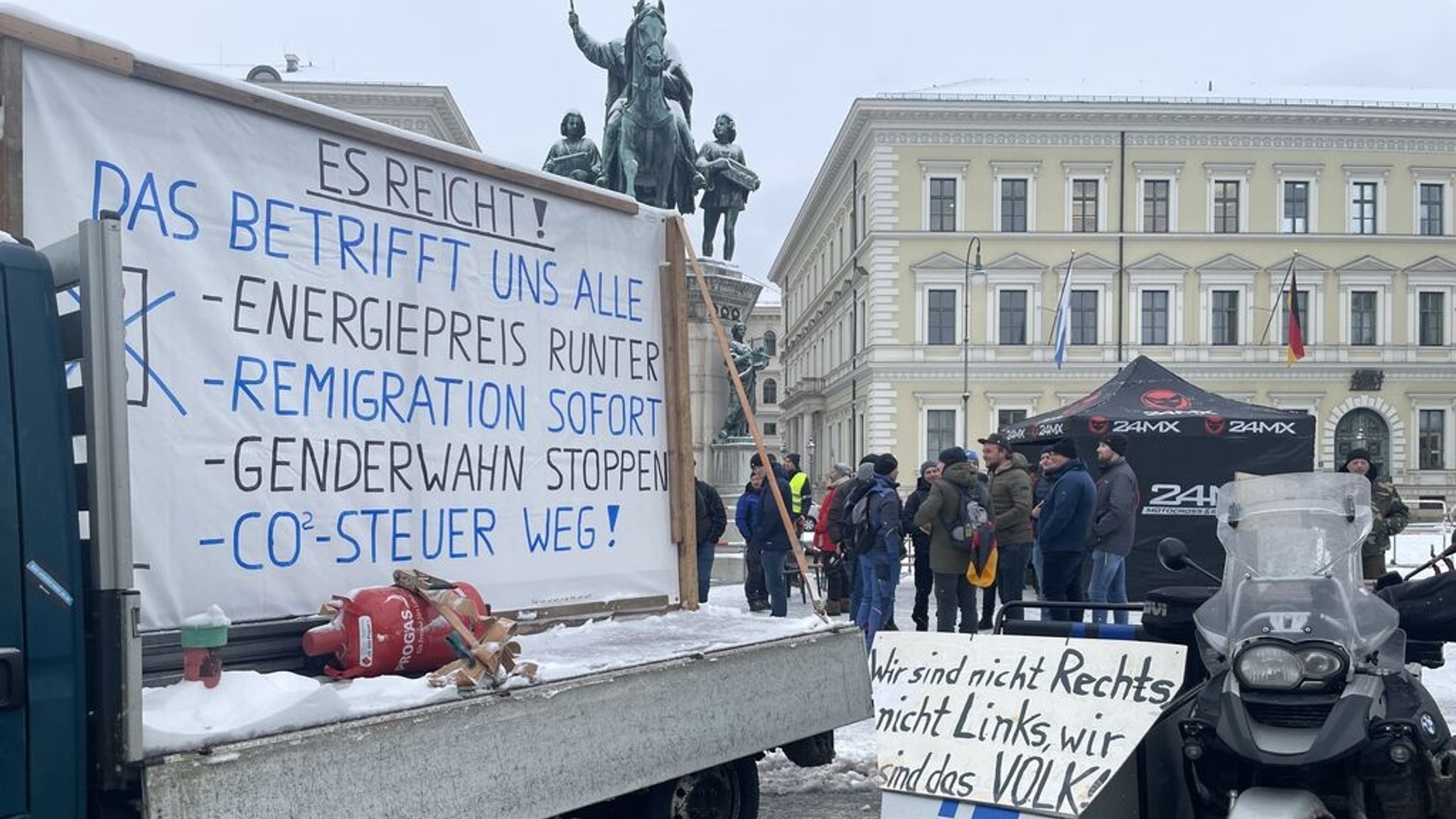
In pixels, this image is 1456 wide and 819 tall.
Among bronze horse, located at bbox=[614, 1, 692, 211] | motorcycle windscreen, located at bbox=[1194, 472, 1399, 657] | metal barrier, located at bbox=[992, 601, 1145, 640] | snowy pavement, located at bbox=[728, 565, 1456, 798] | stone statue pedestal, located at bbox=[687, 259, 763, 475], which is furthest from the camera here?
bronze horse, located at bbox=[614, 1, 692, 211]

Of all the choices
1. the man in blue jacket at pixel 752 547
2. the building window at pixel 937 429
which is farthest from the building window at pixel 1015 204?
the man in blue jacket at pixel 752 547

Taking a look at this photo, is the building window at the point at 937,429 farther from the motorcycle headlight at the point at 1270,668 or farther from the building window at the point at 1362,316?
the motorcycle headlight at the point at 1270,668

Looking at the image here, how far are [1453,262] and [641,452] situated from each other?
5340cm

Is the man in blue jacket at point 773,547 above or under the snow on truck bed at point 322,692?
under

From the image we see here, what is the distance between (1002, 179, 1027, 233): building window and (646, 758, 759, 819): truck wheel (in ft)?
152

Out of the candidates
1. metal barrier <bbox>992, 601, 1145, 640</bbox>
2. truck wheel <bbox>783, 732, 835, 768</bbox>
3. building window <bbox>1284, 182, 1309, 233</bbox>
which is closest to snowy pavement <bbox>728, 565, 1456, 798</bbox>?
truck wheel <bbox>783, 732, 835, 768</bbox>

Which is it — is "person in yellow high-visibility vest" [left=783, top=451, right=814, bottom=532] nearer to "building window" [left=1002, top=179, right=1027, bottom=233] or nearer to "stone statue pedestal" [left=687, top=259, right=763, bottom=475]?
"stone statue pedestal" [left=687, top=259, right=763, bottom=475]

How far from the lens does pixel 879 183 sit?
→ 160ft

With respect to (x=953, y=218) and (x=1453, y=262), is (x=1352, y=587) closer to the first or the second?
(x=953, y=218)

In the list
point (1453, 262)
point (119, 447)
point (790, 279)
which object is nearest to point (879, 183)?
point (1453, 262)

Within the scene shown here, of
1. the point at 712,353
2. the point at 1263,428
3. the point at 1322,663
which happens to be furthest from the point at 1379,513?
the point at 712,353

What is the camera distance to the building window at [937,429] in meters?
48.8

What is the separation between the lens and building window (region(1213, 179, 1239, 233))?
161 ft

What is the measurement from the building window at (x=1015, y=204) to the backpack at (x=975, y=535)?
40.6 m
